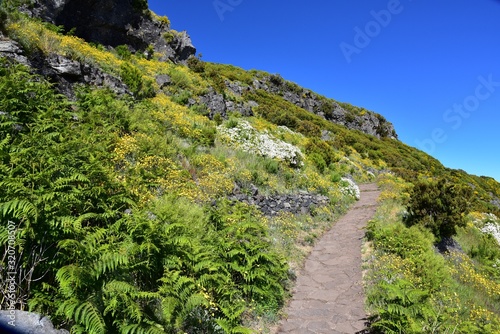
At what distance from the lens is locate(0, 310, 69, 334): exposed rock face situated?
2.75 m

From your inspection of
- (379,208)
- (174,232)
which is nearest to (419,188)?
(379,208)

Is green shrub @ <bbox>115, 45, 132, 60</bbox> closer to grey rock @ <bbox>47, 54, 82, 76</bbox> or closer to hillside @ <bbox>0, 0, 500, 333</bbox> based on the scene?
hillside @ <bbox>0, 0, 500, 333</bbox>

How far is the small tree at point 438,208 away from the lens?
11797 mm

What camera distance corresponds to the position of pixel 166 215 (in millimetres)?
5469

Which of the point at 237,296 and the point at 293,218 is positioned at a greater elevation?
the point at 293,218

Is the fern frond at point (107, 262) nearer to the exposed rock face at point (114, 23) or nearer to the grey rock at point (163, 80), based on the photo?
the grey rock at point (163, 80)

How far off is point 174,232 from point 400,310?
4.17 metres

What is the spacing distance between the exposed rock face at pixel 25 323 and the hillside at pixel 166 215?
0.18 meters

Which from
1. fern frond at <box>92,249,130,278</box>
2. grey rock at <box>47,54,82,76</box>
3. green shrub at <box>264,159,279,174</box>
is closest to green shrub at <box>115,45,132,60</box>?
grey rock at <box>47,54,82,76</box>

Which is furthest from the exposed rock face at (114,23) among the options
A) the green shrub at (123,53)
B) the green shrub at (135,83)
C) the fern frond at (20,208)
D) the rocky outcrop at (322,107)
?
the rocky outcrop at (322,107)

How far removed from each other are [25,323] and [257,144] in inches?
580

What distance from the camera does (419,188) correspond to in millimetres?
12977

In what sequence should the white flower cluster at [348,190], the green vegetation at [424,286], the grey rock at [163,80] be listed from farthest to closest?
the grey rock at [163,80] < the white flower cluster at [348,190] < the green vegetation at [424,286]

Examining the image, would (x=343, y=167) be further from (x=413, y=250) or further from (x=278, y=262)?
A: (x=278, y=262)
